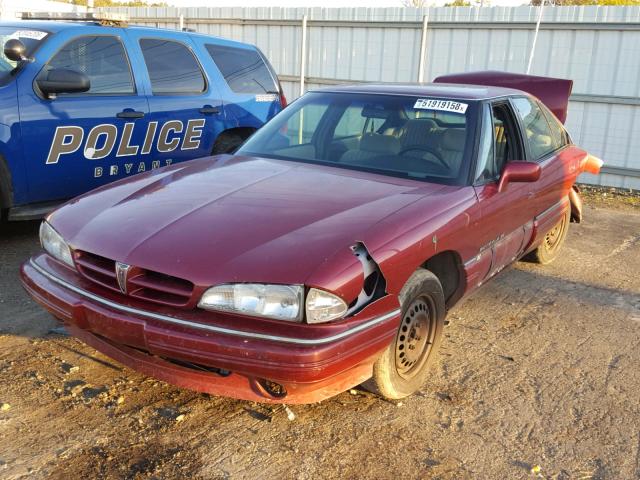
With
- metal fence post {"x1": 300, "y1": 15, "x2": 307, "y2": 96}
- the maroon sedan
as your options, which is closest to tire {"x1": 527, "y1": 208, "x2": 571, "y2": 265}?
the maroon sedan

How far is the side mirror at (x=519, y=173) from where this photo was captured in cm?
366

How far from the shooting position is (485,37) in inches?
394

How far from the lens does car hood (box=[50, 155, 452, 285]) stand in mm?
2570

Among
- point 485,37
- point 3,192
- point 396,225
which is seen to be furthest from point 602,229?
point 3,192

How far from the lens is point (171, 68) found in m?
5.92

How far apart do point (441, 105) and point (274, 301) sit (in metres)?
Answer: 2.07

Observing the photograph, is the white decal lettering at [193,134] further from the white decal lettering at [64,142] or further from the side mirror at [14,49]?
the side mirror at [14,49]

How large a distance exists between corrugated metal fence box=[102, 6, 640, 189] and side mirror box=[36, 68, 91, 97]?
7032 millimetres

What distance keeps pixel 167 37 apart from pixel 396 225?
13.5ft

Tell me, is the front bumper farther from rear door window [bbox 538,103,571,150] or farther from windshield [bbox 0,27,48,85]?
rear door window [bbox 538,103,571,150]

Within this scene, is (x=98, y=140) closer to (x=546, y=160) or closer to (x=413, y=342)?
(x=413, y=342)

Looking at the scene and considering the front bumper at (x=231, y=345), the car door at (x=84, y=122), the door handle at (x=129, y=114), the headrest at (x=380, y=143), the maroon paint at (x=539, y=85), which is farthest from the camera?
the maroon paint at (x=539, y=85)

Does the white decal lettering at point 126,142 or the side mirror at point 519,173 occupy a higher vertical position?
the side mirror at point 519,173

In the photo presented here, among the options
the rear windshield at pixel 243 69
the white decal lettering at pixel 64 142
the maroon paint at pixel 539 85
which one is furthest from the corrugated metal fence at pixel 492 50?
the white decal lettering at pixel 64 142
